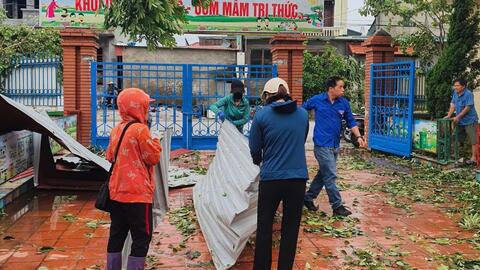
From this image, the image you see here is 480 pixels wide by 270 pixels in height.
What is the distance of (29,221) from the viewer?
588 cm

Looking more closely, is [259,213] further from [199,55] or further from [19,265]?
[199,55]

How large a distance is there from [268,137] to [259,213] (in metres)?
0.58

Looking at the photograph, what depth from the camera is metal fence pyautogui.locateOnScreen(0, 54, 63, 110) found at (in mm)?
12906

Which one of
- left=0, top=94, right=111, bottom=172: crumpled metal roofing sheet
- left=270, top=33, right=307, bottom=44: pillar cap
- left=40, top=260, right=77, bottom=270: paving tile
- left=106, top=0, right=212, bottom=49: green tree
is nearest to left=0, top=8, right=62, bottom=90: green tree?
left=270, top=33, right=307, bottom=44: pillar cap

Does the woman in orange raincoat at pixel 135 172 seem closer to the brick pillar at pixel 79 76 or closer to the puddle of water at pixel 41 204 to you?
the puddle of water at pixel 41 204

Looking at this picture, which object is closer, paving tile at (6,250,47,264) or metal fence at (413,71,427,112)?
paving tile at (6,250,47,264)

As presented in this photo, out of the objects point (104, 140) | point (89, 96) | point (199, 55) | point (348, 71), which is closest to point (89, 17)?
point (89, 96)

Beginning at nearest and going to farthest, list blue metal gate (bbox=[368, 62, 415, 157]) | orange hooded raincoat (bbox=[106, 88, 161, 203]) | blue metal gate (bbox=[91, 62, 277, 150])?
orange hooded raincoat (bbox=[106, 88, 161, 203]), blue metal gate (bbox=[368, 62, 415, 157]), blue metal gate (bbox=[91, 62, 277, 150])

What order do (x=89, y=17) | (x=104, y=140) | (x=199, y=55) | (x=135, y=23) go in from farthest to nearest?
(x=199, y=55) → (x=89, y=17) → (x=104, y=140) → (x=135, y=23)

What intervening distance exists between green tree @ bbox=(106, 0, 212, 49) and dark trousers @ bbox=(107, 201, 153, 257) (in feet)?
8.52

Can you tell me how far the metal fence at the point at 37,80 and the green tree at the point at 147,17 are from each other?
7.20 m

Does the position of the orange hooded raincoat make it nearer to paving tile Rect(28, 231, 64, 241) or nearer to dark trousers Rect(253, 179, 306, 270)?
dark trousers Rect(253, 179, 306, 270)

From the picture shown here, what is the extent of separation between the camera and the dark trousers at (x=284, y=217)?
12.7 ft

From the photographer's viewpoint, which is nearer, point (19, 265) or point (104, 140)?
point (19, 265)
